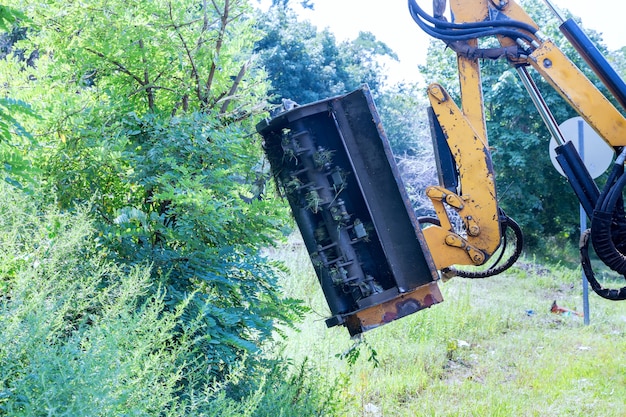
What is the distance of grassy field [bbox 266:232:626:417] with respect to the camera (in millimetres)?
5867

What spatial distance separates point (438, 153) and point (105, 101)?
8.30 feet

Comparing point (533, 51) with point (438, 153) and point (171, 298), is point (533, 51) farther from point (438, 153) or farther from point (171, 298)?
point (171, 298)

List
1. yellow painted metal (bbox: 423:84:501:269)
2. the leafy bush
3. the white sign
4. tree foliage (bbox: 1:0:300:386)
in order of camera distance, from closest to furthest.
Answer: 1. the leafy bush
2. tree foliage (bbox: 1:0:300:386)
3. yellow painted metal (bbox: 423:84:501:269)
4. the white sign

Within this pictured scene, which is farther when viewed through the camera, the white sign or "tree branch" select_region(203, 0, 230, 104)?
the white sign

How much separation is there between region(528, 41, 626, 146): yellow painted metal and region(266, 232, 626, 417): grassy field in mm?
2353

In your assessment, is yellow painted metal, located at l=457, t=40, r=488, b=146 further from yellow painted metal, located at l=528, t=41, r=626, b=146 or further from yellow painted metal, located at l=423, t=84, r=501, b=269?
yellow painted metal, located at l=528, t=41, r=626, b=146

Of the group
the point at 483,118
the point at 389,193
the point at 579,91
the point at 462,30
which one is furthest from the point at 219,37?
the point at 579,91

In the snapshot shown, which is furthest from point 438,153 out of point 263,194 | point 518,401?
point 518,401

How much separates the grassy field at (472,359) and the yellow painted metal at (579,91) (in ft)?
7.72

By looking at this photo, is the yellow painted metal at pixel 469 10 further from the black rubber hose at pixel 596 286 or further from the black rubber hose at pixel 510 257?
the black rubber hose at pixel 596 286

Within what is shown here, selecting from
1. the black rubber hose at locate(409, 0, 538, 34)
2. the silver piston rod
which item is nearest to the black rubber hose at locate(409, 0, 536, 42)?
the black rubber hose at locate(409, 0, 538, 34)

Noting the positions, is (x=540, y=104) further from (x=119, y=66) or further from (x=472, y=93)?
(x=119, y=66)

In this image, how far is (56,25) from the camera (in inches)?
198

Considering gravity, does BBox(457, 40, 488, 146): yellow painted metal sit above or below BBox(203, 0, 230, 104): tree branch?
below
